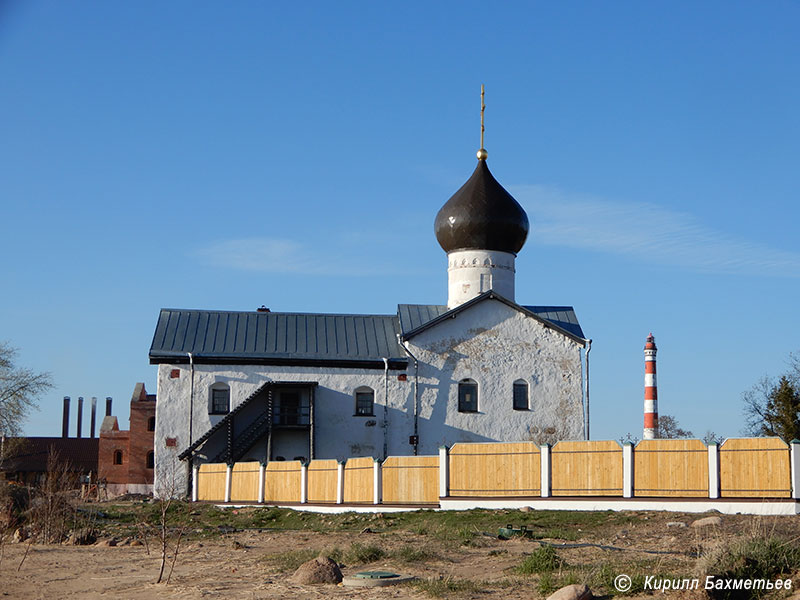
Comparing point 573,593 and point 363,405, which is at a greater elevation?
point 363,405

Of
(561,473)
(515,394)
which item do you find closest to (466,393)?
(515,394)

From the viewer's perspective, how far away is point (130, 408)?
51.1 meters

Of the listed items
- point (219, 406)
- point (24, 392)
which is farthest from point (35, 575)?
point (24, 392)

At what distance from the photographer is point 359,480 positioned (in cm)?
2652

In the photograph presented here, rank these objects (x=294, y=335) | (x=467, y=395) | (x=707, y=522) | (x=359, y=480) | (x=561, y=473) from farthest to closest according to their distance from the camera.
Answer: (x=294, y=335)
(x=467, y=395)
(x=359, y=480)
(x=561, y=473)
(x=707, y=522)

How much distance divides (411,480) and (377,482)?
902 millimetres

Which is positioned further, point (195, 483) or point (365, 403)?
point (365, 403)

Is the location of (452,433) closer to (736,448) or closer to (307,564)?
(736,448)

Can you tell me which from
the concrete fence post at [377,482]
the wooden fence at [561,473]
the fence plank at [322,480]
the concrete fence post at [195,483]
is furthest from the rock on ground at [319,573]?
the concrete fence post at [195,483]

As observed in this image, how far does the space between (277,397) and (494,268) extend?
9.37m

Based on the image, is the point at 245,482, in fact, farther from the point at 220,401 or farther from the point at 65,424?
the point at 65,424

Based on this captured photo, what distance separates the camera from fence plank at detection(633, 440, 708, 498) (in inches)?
864

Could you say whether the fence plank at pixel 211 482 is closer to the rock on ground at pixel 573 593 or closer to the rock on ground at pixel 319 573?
the rock on ground at pixel 319 573

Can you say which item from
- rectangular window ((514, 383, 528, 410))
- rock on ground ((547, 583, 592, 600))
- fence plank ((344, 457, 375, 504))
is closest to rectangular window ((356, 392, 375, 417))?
rectangular window ((514, 383, 528, 410))
